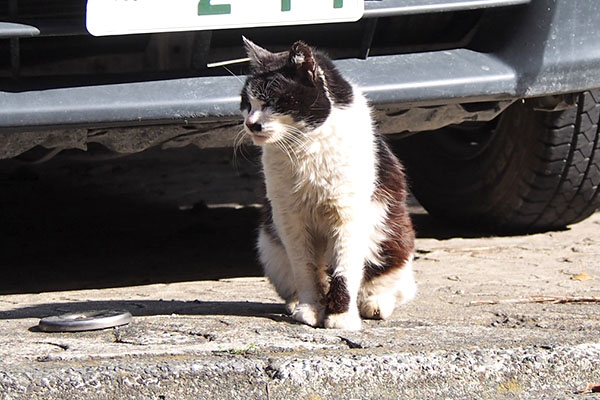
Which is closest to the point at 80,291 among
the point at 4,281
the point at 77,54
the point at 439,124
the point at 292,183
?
the point at 4,281

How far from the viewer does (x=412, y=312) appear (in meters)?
3.30

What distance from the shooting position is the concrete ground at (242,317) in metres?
2.52

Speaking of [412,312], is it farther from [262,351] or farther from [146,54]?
[146,54]

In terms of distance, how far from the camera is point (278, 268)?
330 centimetres

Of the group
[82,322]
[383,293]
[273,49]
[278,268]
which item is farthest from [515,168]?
[82,322]

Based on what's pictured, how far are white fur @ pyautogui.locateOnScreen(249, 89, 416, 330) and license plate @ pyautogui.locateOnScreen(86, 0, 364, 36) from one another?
0.35 metres

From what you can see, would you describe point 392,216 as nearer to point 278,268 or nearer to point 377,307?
point 377,307

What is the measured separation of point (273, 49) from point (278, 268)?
857 mm

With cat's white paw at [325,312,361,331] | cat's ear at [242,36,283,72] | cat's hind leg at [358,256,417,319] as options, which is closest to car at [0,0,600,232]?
cat's ear at [242,36,283,72]

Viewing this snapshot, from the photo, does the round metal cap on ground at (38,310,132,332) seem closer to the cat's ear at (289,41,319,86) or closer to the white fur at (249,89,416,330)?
the white fur at (249,89,416,330)

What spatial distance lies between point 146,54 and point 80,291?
36.1 inches

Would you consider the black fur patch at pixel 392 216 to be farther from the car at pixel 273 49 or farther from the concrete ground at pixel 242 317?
the car at pixel 273 49

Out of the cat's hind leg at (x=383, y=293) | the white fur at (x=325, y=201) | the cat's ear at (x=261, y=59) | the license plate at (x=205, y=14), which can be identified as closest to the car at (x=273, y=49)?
the license plate at (x=205, y=14)

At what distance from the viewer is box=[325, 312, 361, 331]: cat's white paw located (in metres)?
2.99
